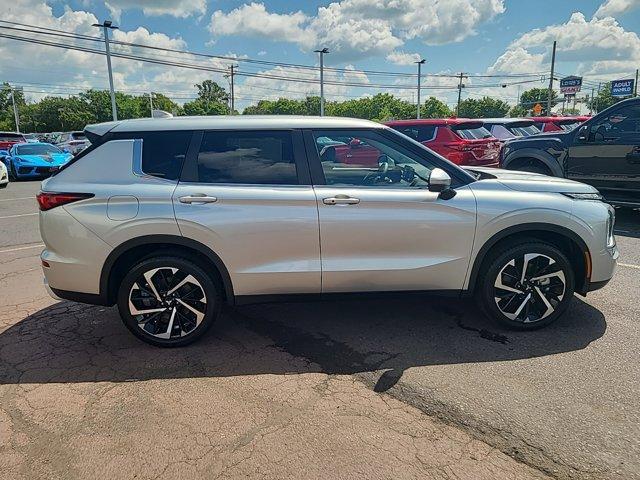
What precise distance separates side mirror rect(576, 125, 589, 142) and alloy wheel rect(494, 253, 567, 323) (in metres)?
4.93

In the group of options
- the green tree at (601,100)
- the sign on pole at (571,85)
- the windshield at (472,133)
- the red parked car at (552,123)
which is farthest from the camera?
the green tree at (601,100)

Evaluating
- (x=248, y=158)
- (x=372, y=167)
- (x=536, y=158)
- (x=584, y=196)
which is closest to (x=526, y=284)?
(x=584, y=196)

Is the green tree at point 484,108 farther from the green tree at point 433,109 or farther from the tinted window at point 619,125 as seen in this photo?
the tinted window at point 619,125

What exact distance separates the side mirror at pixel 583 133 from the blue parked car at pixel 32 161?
1632 cm

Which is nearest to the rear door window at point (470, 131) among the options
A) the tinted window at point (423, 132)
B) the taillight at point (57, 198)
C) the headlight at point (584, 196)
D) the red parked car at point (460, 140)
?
the red parked car at point (460, 140)

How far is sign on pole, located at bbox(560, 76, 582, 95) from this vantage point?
57.0m

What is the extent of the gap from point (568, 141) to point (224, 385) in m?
7.28

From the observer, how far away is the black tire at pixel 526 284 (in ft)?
12.1

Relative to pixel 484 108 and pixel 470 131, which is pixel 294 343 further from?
pixel 484 108

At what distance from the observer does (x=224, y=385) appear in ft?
10.3

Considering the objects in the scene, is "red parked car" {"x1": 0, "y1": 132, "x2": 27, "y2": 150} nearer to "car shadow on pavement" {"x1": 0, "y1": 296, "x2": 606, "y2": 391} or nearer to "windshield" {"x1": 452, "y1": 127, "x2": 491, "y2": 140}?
"windshield" {"x1": 452, "y1": 127, "x2": 491, "y2": 140}

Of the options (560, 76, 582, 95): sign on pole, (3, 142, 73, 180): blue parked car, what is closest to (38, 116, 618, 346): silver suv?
(3, 142, 73, 180): blue parked car

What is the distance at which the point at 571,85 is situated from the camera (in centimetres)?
5744

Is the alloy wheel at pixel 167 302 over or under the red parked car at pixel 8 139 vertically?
under
